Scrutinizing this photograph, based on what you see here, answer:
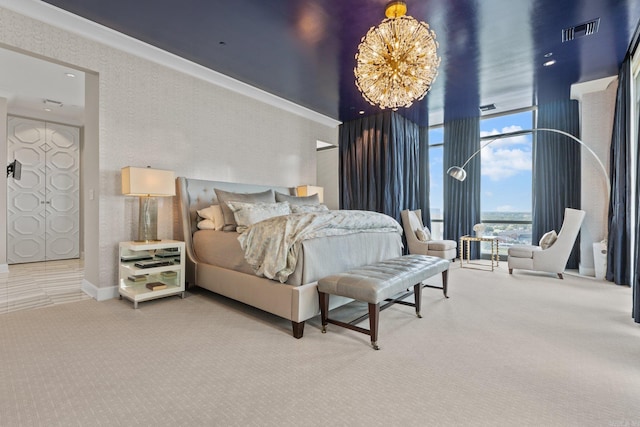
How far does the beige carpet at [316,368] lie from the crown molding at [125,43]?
108 inches

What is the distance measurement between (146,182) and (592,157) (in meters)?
5.92

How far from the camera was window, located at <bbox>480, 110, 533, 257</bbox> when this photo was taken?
566cm

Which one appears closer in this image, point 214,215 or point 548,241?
point 214,215

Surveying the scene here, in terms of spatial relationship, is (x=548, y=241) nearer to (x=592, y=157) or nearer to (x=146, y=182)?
(x=592, y=157)

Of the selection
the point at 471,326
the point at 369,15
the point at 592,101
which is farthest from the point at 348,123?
the point at 471,326

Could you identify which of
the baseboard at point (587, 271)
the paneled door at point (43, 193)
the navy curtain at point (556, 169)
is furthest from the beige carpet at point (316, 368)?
the paneled door at point (43, 193)

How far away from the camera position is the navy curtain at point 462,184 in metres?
6.03

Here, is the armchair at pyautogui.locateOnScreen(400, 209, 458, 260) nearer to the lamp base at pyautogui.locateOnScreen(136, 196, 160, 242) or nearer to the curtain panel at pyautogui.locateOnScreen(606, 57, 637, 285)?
the curtain panel at pyautogui.locateOnScreen(606, 57, 637, 285)

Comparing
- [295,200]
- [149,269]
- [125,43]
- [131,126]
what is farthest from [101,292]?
[125,43]

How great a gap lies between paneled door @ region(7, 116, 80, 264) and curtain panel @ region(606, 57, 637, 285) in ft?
28.9

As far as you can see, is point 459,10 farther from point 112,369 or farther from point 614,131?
point 112,369

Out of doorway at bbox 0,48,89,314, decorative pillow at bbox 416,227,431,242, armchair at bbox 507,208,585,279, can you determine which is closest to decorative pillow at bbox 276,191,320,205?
decorative pillow at bbox 416,227,431,242

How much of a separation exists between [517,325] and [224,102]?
439cm

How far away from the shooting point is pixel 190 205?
379cm
